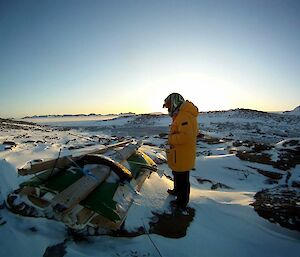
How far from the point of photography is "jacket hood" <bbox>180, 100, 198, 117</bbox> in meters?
4.48

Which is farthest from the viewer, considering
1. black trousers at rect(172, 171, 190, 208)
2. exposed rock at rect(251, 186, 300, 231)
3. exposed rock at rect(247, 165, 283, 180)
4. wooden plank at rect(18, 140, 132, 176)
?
exposed rock at rect(247, 165, 283, 180)

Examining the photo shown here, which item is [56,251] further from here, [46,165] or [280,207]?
[280,207]

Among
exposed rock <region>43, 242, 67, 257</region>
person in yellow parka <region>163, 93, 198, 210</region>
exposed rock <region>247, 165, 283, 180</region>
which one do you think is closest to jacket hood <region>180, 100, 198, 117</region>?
person in yellow parka <region>163, 93, 198, 210</region>

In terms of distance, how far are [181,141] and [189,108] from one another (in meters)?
0.55

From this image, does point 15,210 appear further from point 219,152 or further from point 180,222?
point 219,152

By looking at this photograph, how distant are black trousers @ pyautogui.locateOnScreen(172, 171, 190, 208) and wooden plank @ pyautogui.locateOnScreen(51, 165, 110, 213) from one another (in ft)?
4.05

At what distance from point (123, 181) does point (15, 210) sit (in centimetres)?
181

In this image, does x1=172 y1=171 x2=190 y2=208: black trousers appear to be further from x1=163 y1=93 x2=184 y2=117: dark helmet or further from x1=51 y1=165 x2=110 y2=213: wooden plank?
x1=51 y1=165 x2=110 y2=213: wooden plank

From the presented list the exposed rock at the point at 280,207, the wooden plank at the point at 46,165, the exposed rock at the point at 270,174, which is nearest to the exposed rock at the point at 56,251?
the wooden plank at the point at 46,165

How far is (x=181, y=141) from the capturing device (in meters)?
4.44

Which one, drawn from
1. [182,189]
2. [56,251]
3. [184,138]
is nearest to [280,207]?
[182,189]

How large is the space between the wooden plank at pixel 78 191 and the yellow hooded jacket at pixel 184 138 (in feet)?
3.76

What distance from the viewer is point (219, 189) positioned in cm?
657

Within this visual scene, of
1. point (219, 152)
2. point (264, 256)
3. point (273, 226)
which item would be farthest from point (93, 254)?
point (219, 152)
